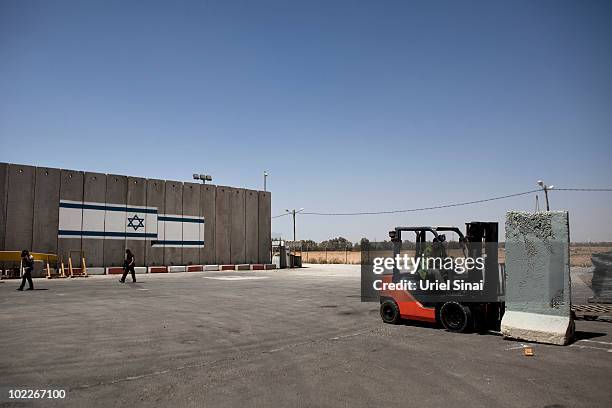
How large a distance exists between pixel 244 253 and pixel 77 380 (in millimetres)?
34133

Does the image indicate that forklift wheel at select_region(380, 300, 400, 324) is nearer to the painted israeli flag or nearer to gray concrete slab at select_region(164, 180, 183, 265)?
the painted israeli flag

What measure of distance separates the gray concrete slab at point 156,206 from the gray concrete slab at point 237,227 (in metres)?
6.45

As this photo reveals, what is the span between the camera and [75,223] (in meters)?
30.4

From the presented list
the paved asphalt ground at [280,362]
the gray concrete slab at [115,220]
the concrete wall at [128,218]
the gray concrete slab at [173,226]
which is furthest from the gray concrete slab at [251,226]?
the paved asphalt ground at [280,362]

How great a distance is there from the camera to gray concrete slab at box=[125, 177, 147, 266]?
109 ft

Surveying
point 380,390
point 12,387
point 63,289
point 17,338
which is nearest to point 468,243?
point 380,390

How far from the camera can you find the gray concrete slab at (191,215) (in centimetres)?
3647

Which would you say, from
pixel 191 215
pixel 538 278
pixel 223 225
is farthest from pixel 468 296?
pixel 223 225

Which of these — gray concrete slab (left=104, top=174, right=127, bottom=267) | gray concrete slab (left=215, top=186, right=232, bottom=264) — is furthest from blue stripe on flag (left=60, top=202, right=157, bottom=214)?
gray concrete slab (left=215, top=186, right=232, bottom=264)

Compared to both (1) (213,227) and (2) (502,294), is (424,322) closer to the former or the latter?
(2) (502,294)

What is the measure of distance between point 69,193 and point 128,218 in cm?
430

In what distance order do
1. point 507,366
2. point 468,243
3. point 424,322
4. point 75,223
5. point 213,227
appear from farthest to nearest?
point 213,227
point 75,223
point 424,322
point 468,243
point 507,366

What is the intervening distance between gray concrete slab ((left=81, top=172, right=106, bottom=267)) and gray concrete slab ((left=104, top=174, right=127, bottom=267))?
0.93 feet

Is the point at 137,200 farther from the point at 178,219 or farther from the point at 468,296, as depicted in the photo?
the point at 468,296
